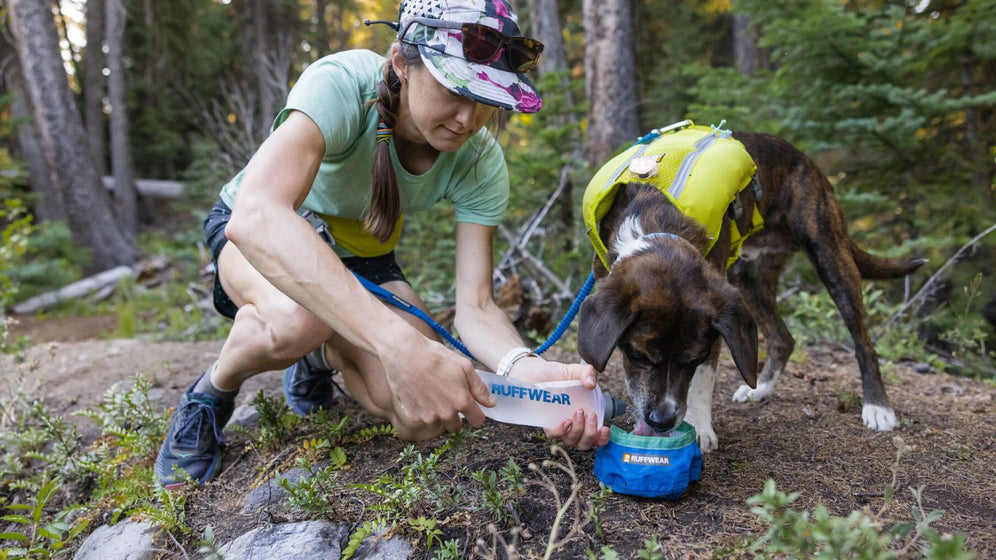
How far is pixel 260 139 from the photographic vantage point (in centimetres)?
1022

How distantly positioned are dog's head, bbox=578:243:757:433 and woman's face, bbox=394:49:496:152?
3.02ft

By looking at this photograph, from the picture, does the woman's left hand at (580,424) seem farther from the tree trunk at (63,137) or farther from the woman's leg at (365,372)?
the tree trunk at (63,137)

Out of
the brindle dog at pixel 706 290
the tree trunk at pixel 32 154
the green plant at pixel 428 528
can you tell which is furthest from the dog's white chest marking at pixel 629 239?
the tree trunk at pixel 32 154

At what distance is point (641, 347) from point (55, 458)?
3.16 meters

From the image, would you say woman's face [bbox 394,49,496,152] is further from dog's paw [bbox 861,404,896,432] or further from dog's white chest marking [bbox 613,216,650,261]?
dog's paw [bbox 861,404,896,432]

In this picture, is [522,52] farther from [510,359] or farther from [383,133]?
[510,359]

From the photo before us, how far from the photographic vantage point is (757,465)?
9.30 feet

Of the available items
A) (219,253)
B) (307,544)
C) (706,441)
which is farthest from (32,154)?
(706,441)

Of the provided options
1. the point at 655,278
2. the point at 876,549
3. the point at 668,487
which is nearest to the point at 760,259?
the point at 655,278

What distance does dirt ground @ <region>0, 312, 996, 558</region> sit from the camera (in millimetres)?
2250

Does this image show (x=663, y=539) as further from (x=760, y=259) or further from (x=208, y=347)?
(x=208, y=347)

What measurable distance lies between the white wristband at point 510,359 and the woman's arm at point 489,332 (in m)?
0.03

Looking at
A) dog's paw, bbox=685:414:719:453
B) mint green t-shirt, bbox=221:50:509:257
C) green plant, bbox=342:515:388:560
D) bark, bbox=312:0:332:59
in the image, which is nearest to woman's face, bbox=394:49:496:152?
mint green t-shirt, bbox=221:50:509:257

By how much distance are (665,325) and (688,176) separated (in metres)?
0.87
